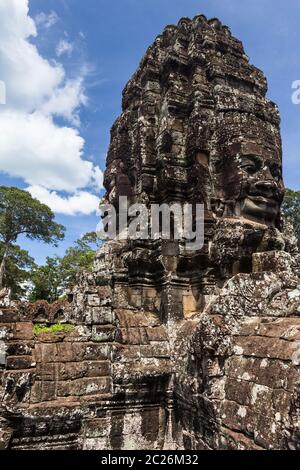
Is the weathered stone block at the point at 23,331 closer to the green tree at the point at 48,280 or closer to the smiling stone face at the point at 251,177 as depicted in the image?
the smiling stone face at the point at 251,177

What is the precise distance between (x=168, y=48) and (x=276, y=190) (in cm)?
363

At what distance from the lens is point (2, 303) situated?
15.3 feet

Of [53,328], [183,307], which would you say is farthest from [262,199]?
[53,328]

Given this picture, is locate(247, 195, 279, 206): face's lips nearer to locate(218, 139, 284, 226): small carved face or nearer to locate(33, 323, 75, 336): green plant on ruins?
locate(218, 139, 284, 226): small carved face

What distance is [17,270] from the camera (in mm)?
26688

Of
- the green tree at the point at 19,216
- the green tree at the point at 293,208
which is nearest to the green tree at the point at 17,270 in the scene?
the green tree at the point at 19,216

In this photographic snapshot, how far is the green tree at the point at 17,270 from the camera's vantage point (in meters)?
26.3

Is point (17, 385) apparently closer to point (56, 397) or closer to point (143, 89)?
point (56, 397)

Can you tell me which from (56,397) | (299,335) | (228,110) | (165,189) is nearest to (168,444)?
(56,397)

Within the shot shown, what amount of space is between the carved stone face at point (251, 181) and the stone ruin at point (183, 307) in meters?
0.02

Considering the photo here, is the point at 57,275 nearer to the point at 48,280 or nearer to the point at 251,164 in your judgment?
the point at 48,280

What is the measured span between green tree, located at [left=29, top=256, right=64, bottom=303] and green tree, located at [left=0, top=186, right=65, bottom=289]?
9.60 ft

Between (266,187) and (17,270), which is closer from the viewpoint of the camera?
(266,187)

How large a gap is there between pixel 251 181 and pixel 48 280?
2285 cm
